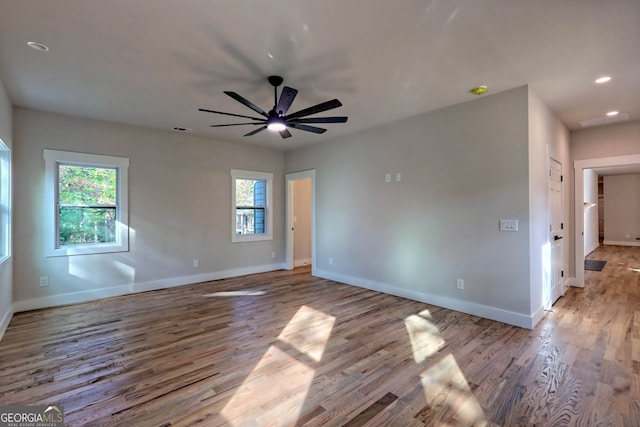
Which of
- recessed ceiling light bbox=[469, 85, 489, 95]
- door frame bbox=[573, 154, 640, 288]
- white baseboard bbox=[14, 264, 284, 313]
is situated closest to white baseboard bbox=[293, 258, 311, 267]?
white baseboard bbox=[14, 264, 284, 313]

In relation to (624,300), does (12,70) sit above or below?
above

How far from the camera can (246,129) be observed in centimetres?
511

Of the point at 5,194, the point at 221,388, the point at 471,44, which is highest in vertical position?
the point at 471,44

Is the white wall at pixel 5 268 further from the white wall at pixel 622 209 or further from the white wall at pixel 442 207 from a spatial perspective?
the white wall at pixel 622 209

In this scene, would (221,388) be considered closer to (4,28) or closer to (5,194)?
(4,28)

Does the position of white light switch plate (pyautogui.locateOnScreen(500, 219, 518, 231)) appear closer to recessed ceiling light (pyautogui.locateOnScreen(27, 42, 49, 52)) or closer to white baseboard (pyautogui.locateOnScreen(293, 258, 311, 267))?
white baseboard (pyautogui.locateOnScreen(293, 258, 311, 267))

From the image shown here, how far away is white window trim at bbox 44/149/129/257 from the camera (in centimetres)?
427

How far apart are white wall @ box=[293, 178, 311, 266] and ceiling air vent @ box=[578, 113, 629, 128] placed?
5.19 m

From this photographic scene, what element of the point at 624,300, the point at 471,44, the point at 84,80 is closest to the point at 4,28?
the point at 84,80

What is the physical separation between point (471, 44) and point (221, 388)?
3449mm

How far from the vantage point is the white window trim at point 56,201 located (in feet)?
14.0

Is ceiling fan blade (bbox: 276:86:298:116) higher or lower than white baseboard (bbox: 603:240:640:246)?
higher

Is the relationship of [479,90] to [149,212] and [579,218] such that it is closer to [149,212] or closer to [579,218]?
[579,218]

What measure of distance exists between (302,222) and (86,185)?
168 inches
